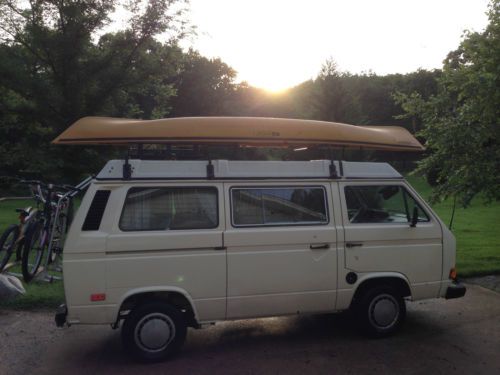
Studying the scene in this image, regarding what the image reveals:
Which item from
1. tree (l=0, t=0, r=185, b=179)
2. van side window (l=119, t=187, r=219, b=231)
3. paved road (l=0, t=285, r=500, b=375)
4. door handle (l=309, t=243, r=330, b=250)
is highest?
tree (l=0, t=0, r=185, b=179)

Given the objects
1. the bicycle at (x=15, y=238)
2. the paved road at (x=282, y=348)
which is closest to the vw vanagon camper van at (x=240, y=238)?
the paved road at (x=282, y=348)

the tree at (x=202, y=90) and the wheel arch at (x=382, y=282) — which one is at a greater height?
the tree at (x=202, y=90)

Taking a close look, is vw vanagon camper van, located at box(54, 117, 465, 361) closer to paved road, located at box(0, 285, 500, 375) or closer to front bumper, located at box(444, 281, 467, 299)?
front bumper, located at box(444, 281, 467, 299)

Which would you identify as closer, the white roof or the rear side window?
the rear side window

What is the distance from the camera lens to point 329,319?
20.9 ft

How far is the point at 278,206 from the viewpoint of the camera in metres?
5.34

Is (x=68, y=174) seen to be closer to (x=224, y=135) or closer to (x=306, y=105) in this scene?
(x=224, y=135)

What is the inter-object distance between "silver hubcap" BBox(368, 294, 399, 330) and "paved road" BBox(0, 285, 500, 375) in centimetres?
19

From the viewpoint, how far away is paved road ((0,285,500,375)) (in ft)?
15.7

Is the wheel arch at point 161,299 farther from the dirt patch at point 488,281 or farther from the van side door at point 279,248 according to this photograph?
the dirt patch at point 488,281

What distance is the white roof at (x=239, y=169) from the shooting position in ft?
16.4

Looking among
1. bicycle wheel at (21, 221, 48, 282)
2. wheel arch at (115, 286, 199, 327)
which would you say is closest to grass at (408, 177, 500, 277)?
wheel arch at (115, 286, 199, 327)

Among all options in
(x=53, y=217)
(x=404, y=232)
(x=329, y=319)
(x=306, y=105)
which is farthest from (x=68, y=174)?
(x=306, y=105)

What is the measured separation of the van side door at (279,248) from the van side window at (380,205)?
1.04 ft
